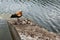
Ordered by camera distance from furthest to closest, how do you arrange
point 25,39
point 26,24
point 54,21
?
point 54,21
point 26,24
point 25,39

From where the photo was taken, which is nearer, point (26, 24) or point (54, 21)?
point (26, 24)

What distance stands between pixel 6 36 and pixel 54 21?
10285mm

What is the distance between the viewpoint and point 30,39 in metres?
8.71

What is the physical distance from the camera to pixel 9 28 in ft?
9.53

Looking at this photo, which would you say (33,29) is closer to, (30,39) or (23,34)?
(23,34)

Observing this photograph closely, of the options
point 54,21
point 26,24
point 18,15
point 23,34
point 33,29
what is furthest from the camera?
point 18,15

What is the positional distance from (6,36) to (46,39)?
6323 mm

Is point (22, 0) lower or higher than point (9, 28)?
lower

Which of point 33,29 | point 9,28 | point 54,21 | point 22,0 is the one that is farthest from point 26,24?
point 22,0

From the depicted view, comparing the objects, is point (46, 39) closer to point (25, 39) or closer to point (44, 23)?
point (25, 39)

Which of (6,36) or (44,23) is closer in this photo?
(6,36)

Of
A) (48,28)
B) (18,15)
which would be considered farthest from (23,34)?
(18,15)

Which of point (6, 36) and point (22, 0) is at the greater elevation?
point (6, 36)

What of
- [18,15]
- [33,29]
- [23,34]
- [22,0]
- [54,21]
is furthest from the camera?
[22,0]
